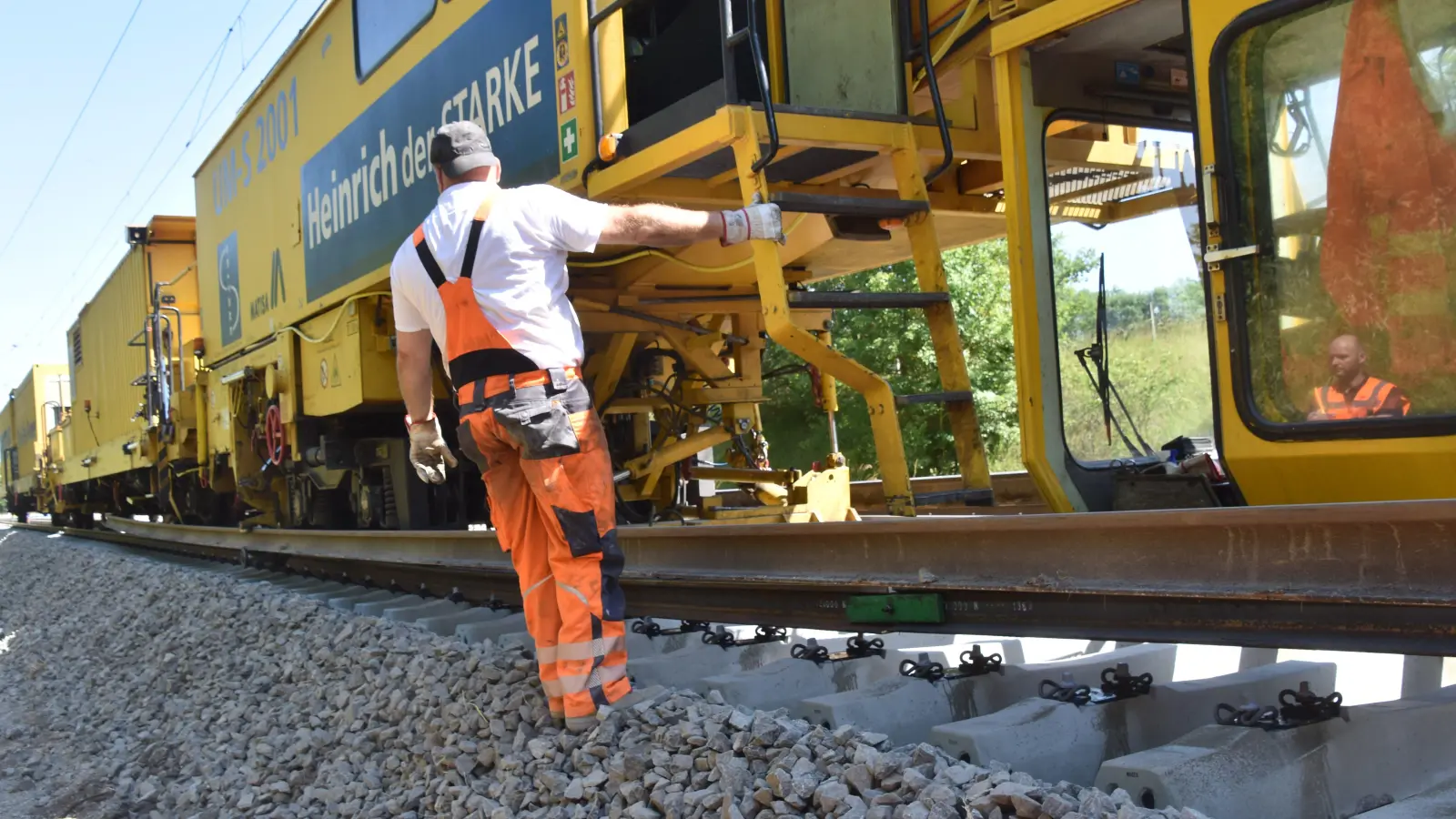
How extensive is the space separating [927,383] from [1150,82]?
1550 centimetres

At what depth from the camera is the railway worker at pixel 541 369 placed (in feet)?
11.5

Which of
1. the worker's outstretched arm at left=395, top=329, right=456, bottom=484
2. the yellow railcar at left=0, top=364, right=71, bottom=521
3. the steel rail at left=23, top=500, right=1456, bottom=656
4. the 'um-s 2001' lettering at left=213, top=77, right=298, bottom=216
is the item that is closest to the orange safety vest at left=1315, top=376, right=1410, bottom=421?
the steel rail at left=23, top=500, right=1456, bottom=656

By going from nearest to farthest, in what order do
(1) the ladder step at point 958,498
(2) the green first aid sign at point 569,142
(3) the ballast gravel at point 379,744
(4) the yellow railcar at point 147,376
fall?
1. (3) the ballast gravel at point 379,744
2. (1) the ladder step at point 958,498
3. (2) the green first aid sign at point 569,142
4. (4) the yellow railcar at point 147,376

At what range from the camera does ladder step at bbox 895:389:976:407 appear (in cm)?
387

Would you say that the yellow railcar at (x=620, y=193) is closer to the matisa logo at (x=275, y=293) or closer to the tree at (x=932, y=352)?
the matisa logo at (x=275, y=293)

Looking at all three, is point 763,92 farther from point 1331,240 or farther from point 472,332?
point 1331,240

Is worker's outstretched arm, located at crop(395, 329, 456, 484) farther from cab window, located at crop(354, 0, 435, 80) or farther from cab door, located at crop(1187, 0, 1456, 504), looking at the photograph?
cab window, located at crop(354, 0, 435, 80)

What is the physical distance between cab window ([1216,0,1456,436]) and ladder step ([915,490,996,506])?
1.11 m

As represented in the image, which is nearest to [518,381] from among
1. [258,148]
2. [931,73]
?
[931,73]

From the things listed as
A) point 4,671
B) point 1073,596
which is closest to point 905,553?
point 1073,596

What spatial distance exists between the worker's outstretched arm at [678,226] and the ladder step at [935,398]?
718 millimetres

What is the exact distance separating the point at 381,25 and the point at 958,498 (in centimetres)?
471

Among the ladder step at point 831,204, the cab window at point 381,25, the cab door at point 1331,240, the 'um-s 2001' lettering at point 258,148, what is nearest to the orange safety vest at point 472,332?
the ladder step at point 831,204

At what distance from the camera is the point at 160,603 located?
8.21 metres
